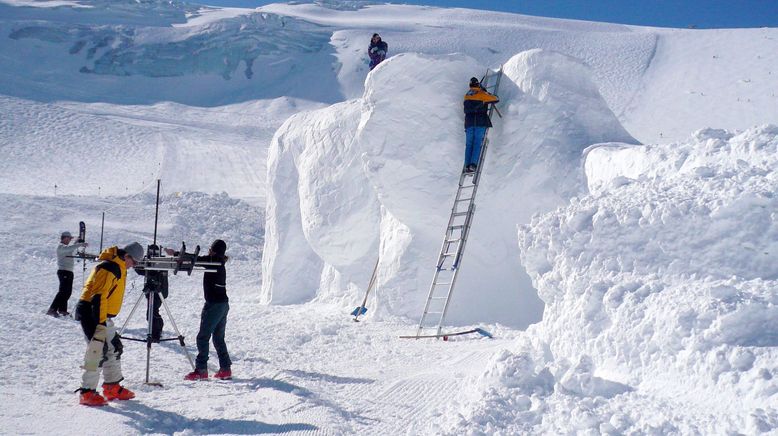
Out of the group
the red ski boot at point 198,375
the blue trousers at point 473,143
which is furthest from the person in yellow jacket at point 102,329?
the blue trousers at point 473,143

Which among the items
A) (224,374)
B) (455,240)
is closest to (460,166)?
(455,240)

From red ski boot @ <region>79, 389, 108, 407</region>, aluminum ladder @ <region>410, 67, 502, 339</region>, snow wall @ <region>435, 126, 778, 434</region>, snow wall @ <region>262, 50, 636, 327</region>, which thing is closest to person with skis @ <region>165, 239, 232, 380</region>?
red ski boot @ <region>79, 389, 108, 407</region>

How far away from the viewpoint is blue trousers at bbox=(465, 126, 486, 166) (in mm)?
8570

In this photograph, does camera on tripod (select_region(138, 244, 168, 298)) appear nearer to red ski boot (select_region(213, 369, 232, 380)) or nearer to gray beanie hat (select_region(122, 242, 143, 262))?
gray beanie hat (select_region(122, 242, 143, 262))

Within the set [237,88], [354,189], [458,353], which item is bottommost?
[458,353]

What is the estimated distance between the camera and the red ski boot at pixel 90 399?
517 centimetres

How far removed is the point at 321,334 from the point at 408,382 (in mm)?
2875

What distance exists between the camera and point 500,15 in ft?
184

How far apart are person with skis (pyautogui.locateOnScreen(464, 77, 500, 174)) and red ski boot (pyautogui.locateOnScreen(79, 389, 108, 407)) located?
5.15 metres

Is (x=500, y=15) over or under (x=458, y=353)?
over

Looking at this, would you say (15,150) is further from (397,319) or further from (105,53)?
(397,319)

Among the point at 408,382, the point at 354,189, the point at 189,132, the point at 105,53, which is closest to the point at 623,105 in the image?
the point at 189,132

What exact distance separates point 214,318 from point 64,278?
170 inches

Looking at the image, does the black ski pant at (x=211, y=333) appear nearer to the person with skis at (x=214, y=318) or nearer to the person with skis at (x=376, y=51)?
the person with skis at (x=214, y=318)
